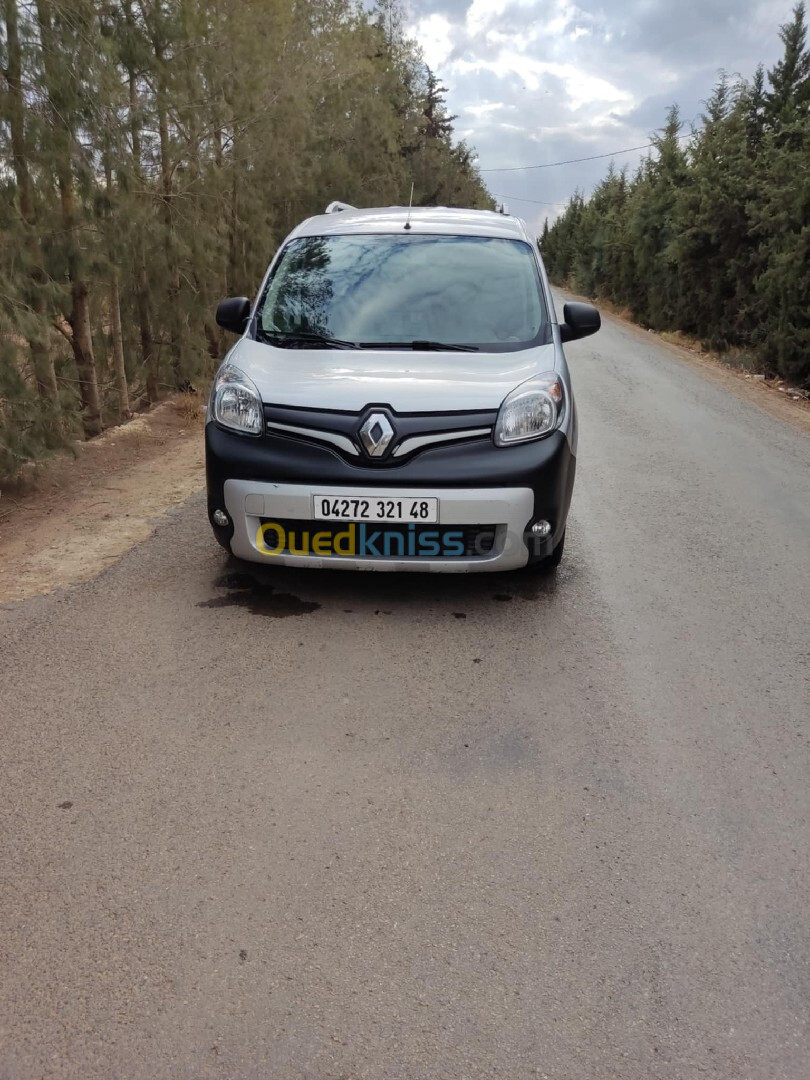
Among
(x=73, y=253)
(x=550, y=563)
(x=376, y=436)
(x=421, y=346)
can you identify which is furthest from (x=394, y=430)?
(x=73, y=253)

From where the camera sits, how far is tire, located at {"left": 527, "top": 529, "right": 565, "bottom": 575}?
498 centimetres

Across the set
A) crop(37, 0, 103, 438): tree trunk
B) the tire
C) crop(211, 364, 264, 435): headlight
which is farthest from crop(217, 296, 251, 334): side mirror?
crop(37, 0, 103, 438): tree trunk

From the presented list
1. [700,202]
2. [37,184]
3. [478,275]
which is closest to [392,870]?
[478,275]

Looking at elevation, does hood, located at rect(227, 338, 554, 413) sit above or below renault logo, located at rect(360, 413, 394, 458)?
above

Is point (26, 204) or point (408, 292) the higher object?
point (26, 204)

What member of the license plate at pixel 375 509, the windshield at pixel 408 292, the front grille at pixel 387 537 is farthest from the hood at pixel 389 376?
the front grille at pixel 387 537

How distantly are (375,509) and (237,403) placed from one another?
3.01 feet

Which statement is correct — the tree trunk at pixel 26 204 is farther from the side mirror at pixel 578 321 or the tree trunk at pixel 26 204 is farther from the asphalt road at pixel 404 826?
the side mirror at pixel 578 321

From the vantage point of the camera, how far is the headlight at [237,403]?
4.49m

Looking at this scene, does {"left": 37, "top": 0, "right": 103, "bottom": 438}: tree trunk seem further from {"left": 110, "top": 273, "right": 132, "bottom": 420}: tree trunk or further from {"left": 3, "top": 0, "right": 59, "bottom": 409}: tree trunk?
{"left": 110, "top": 273, "right": 132, "bottom": 420}: tree trunk

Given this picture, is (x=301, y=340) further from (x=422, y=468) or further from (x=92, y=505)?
(x=92, y=505)

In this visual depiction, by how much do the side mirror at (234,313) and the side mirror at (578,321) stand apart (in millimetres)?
1866

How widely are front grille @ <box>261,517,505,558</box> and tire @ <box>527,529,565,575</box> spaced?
0.63 m

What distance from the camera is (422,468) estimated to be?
4297 mm
